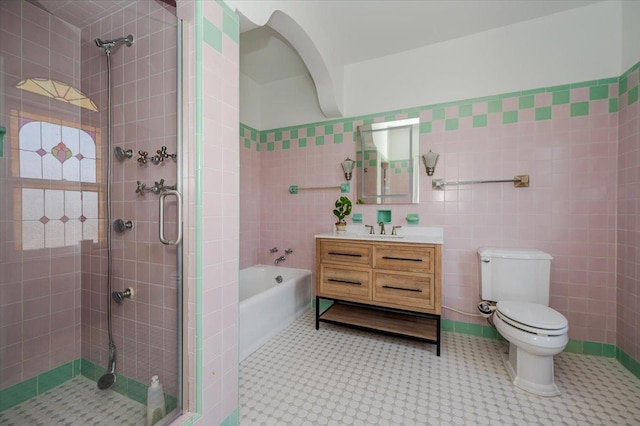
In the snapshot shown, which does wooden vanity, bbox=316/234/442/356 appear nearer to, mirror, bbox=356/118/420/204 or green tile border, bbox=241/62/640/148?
mirror, bbox=356/118/420/204

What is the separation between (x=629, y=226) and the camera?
1746 mm

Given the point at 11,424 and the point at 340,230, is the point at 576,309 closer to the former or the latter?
the point at 340,230

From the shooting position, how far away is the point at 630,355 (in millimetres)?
1729

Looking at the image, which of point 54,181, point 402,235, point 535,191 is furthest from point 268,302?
point 535,191

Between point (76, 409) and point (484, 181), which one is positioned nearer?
point (76, 409)

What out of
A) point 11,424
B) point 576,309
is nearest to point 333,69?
point 576,309

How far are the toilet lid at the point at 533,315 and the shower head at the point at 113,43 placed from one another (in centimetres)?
269

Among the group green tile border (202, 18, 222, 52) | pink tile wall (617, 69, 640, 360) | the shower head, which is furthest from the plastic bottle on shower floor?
pink tile wall (617, 69, 640, 360)

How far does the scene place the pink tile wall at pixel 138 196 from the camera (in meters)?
1.29

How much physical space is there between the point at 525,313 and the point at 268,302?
178 centimetres

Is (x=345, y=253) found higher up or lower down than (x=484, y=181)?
lower down

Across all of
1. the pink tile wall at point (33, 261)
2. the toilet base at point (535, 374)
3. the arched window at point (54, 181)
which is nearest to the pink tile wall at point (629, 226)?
the toilet base at point (535, 374)

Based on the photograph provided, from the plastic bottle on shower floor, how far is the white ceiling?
1923mm

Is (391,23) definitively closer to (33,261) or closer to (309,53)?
(309,53)
